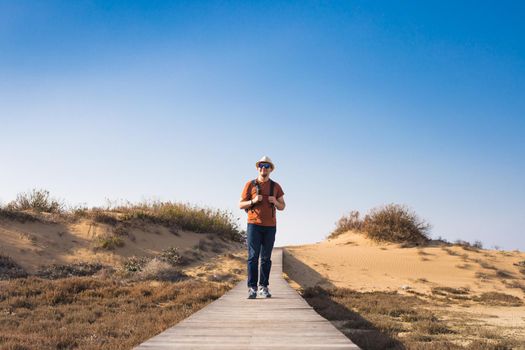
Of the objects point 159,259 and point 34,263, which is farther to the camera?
point 159,259

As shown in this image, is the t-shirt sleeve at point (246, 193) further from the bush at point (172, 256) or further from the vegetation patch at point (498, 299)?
the bush at point (172, 256)

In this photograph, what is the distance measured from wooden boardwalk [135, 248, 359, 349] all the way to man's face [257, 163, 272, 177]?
2254 mm

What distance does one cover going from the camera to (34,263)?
18.4m

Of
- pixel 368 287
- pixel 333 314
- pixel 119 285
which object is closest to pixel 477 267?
pixel 368 287

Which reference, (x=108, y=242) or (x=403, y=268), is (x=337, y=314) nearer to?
(x=403, y=268)

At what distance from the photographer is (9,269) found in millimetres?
17078

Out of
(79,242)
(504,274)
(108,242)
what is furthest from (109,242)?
(504,274)

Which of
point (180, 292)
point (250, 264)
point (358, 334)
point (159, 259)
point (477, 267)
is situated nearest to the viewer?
point (358, 334)

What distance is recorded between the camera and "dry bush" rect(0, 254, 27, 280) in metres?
16.5

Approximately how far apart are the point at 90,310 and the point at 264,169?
19.4 feet

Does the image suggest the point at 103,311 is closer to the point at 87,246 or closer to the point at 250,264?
the point at 250,264

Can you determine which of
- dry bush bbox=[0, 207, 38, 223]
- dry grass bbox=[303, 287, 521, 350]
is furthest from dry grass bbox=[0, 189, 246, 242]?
dry grass bbox=[303, 287, 521, 350]

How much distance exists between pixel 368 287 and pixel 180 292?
743 centimetres

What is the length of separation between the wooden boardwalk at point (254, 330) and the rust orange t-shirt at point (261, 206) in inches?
56.6
